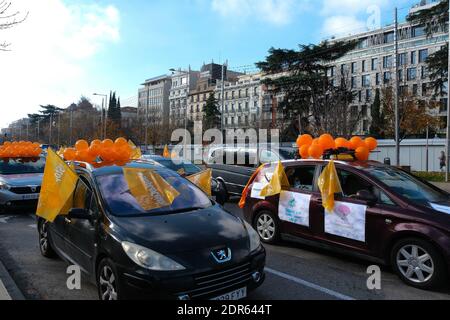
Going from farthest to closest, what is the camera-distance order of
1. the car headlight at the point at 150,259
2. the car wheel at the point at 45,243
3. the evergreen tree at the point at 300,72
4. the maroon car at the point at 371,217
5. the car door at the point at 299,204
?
the evergreen tree at the point at 300,72 → the car door at the point at 299,204 → the car wheel at the point at 45,243 → the maroon car at the point at 371,217 → the car headlight at the point at 150,259

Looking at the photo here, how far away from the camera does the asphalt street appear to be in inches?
187

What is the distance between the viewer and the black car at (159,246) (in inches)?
144

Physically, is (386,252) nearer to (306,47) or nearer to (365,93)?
(306,47)

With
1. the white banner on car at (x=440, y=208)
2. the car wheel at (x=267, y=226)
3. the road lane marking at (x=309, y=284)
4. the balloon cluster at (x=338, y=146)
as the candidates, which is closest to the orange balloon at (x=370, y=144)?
the balloon cluster at (x=338, y=146)

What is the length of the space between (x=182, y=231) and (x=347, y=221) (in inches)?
109

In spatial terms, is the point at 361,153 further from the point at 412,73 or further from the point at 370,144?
the point at 412,73

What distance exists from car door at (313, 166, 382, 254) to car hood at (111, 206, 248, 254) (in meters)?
2.02

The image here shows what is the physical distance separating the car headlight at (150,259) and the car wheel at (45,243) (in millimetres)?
2870

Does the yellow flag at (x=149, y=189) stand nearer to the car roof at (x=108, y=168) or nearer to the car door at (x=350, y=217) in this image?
the car roof at (x=108, y=168)

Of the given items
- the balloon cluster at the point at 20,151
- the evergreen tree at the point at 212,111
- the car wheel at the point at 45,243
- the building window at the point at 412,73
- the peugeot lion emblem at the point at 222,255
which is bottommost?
the car wheel at the point at 45,243

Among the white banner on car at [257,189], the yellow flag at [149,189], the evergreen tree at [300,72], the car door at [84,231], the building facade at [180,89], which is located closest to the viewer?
the car door at [84,231]

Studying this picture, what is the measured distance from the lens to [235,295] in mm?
3885

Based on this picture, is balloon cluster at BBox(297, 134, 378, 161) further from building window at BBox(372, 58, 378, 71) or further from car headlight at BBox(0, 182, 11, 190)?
building window at BBox(372, 58, 378, 71)

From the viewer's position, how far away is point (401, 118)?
32719 mm
